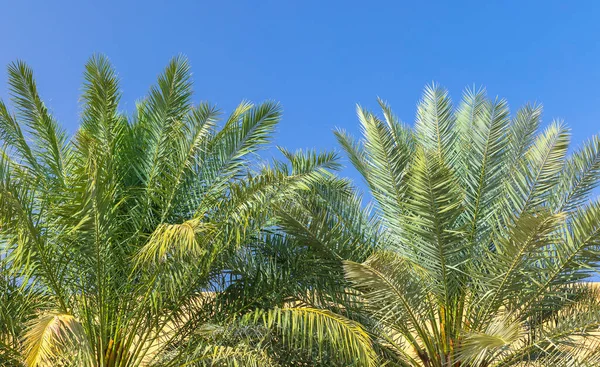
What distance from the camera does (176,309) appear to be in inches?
341

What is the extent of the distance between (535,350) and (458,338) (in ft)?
3.41

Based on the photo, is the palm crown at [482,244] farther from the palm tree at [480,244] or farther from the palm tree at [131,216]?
the palm tree at [131,216]

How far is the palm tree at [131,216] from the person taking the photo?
7613 millimetres

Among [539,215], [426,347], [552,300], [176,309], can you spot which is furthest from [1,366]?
[552,300]

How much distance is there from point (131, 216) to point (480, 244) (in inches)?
172

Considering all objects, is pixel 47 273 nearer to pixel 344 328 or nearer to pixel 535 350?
pixel 344 328

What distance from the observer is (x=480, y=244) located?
8.98 m

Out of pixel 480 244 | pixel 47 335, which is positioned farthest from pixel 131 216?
pixel 480 244

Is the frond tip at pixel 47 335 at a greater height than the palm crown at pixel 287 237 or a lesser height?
lesser

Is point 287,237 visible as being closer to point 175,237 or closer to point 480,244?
point 480,244

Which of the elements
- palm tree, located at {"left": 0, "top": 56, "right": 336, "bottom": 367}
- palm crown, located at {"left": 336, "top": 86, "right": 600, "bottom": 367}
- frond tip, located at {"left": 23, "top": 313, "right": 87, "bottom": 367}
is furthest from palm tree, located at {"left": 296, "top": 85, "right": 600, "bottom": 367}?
frond tip, located at {"left": 23, "top": 313, "right": 87, "bottom": 367}

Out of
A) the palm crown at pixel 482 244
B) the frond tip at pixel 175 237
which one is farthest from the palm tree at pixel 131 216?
the palm crown at pixel 482 244

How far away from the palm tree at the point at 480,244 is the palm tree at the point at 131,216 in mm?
1277

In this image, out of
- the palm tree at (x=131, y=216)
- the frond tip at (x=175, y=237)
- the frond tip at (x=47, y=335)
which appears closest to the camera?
the frond tip at (x=47, y=335)
